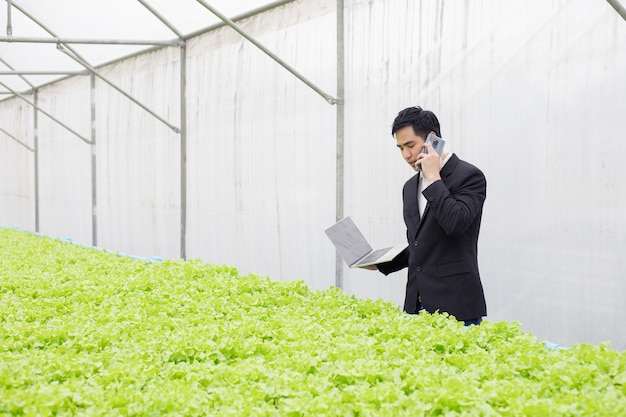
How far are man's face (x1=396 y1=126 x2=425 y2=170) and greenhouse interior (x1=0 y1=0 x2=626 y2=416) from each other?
94cm

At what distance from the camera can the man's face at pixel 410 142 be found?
3797mm

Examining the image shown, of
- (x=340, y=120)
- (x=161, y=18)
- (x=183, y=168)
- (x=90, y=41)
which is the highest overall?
(x=161, y=18)

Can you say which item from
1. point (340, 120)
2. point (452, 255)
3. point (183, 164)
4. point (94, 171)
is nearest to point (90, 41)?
point (183, 164)

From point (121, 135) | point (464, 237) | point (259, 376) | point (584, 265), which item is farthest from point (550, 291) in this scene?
point (121, 135)

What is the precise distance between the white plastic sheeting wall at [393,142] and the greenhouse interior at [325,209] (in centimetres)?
2

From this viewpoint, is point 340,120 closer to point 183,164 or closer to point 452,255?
point 452,255

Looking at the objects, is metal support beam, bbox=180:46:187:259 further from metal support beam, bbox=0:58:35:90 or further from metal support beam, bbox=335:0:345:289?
metal support beam, bbox=0:58:35:90

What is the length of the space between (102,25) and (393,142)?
6.12 metres

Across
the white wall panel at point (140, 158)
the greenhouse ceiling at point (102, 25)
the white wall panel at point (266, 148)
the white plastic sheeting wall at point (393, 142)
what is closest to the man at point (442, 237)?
the white plastic sheeting wall at point (393, 142)

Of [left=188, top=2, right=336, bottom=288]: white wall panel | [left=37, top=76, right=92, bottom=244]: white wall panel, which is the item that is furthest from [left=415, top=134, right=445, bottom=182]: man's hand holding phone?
[left=37, top=76, right=92, bottom=244]: white wall panel

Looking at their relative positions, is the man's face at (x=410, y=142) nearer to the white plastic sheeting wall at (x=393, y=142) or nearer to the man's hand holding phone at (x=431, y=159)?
the man's hand holding phone at (x=431, y=159)

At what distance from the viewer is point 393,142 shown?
668 centimetres

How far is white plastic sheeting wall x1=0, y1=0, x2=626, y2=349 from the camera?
4918 millimetres

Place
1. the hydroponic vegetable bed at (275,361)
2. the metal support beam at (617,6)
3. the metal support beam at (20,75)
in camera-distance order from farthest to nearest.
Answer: the metal support beam at (20,75) → the metal support beam at (617,6) → the hydroponic vegetable bed at (275,361)
